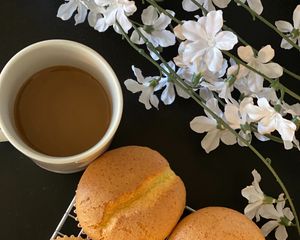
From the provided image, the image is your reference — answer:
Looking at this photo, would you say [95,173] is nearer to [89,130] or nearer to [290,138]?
[89,130]

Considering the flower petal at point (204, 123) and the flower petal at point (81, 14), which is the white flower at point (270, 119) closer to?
the flower petal at point (204, 123)

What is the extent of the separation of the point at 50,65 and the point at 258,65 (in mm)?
233

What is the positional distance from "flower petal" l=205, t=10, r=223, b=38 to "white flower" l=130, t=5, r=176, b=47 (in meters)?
0.09

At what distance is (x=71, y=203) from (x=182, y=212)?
0.46ft

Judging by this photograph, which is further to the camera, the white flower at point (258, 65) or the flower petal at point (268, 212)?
the flower petal at point (268, 212)

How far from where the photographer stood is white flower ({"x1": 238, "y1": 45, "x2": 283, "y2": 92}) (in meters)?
0.67

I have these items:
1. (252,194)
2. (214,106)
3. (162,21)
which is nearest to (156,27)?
(162,21)

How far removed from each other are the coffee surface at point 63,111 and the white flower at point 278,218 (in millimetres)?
224

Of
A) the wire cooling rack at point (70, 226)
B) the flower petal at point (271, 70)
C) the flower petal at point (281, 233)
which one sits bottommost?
the flower petal at point (281, 233)

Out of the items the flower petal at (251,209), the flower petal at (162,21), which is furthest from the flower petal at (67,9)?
the flower petal at (251,209)

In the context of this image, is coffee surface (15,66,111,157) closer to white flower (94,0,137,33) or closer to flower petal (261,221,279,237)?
white flower (94,0,137,33)

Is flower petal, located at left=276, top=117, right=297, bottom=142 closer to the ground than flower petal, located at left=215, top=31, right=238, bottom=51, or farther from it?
closer to the ground

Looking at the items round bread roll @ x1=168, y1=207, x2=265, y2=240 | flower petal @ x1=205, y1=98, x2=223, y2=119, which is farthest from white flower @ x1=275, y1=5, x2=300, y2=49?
round bread roll @ x1=168, y1=207, x2=265, y2=240

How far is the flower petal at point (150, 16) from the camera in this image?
72 cm
